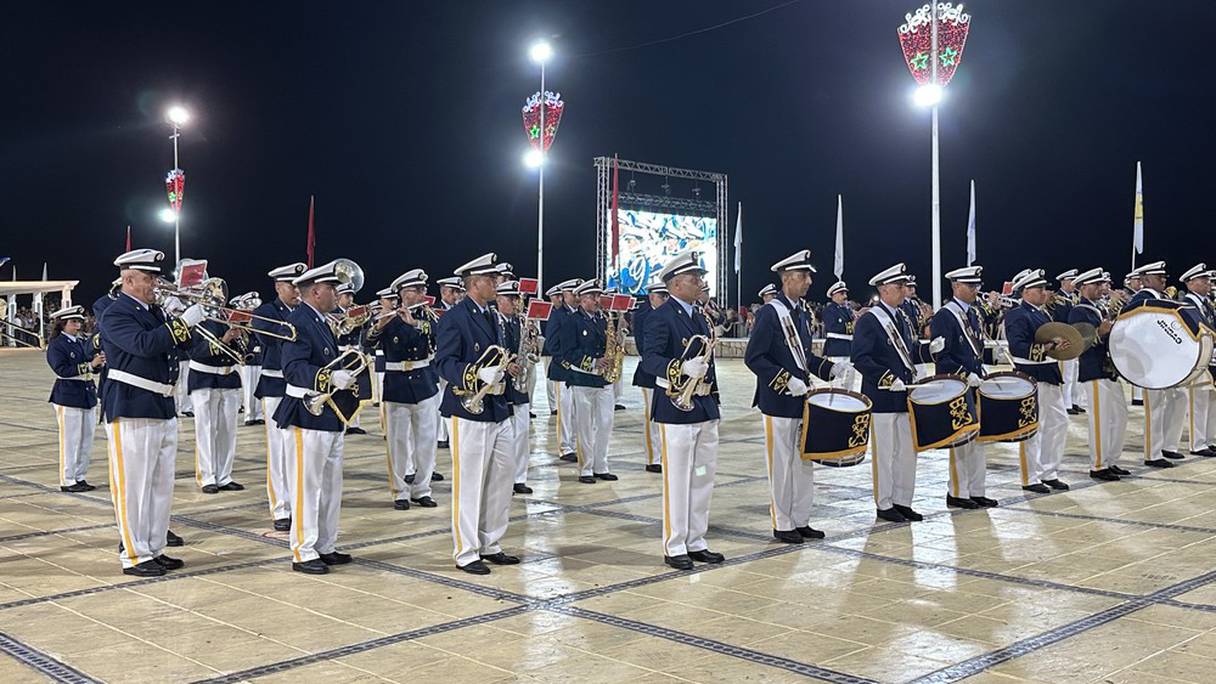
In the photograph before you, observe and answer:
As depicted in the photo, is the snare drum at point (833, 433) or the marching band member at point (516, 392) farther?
the snare drum at point (833, 433)

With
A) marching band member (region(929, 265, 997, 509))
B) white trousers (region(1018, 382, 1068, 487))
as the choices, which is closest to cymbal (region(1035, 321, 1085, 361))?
white trousers (region(1018, 382, 1068, 487))

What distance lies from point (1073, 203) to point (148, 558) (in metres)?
37.2

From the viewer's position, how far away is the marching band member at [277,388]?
730 centimetres

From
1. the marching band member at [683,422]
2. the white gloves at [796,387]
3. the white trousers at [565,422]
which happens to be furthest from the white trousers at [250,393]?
the white gloves at [796,387]

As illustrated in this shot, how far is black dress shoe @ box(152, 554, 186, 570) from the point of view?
6766mm

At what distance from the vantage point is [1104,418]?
10008 millimetres

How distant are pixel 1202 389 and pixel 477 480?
→ 9027 millimetres

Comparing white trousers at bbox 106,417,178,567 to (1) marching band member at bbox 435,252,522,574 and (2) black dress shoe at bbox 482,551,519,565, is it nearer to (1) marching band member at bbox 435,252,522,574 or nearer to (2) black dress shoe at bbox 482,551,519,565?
(1) marching band member at bbox 435,252,522,574

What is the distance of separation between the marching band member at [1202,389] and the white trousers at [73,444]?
35.5ft

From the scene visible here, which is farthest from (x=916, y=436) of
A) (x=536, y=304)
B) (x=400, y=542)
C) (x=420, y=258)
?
(x=420, y=258)

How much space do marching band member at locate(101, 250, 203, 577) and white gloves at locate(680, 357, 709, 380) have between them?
306 centimetres

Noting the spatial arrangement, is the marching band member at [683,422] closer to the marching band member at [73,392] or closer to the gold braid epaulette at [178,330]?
the gold braid epaulette at [178,330]

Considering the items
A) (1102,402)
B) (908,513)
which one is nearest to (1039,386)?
(1102,402)

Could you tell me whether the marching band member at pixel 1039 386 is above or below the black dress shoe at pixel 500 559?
above
